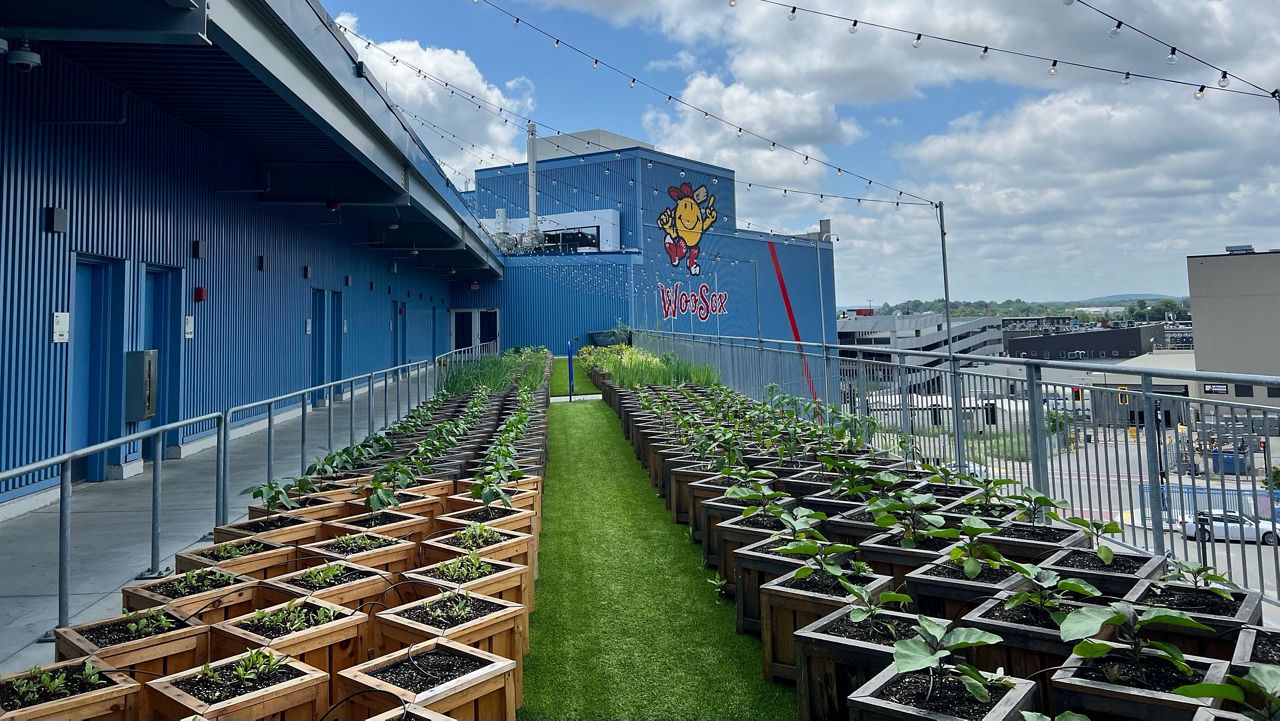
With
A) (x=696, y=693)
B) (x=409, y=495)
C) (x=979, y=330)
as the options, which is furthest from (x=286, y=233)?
(x=979, y=330)

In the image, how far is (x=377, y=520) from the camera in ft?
14.7

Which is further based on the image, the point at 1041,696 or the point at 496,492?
the point at 496,492

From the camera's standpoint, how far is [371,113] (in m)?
8.24

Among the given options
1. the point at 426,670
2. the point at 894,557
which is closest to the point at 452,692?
the point at 426,670

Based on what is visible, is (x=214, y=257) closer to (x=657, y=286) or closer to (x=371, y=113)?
(x=371, y=113)

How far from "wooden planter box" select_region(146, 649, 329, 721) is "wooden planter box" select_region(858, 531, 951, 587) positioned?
2.35m

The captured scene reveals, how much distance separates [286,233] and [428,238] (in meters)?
5.11

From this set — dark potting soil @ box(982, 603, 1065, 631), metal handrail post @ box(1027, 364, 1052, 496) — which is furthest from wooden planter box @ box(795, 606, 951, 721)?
metal handrail post @ box(1027, 364, 1052, 496)

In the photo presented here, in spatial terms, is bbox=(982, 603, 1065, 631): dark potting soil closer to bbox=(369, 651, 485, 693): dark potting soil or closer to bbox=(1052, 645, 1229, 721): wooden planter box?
bbox=(1052, 645, 1229, 721): wooden planter box

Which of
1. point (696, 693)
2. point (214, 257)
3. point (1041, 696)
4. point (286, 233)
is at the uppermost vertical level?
point (286, 233)

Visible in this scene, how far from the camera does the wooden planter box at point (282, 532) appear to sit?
4.10 metres

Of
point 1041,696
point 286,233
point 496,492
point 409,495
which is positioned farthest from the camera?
point 286,233

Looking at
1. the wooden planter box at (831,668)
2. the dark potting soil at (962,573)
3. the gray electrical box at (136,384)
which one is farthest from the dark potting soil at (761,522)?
the gray electrical box at (136,384)

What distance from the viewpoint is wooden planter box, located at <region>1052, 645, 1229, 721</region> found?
210 cm
